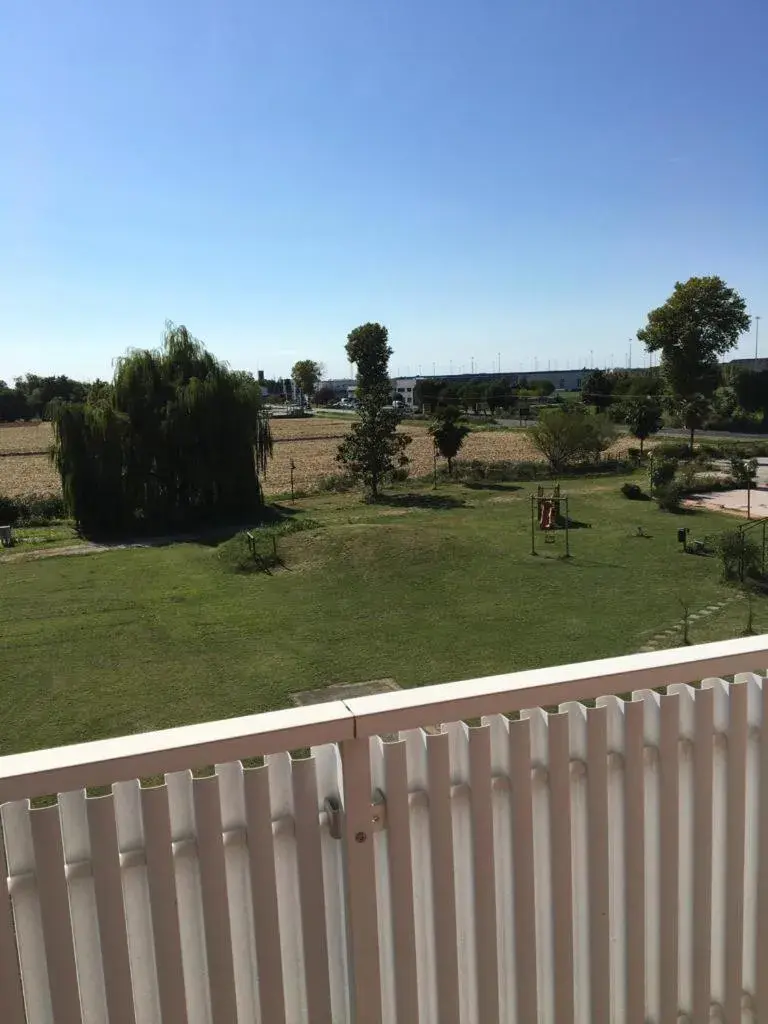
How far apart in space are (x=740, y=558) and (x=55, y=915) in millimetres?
13631

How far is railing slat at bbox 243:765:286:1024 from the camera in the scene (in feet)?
4.62

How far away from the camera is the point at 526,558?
15750 millimetres

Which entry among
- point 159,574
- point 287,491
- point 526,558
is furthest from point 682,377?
point 159,574

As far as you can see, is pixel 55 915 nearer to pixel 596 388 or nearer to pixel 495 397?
pixel 596 388

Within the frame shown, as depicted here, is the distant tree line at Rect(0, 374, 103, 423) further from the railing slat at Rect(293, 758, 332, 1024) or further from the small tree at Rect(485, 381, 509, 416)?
the railing slat at Rect(293, 758, 332, 1024)

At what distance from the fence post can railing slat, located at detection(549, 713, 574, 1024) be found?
0.37 meters

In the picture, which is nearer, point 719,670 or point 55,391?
point 719,670

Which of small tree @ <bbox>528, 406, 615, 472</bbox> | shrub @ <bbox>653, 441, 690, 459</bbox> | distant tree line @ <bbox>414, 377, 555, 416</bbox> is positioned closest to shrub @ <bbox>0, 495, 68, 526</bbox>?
small tree @ <bbox>528, 406, 615, 472</bbox>

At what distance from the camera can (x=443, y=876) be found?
1.53 m

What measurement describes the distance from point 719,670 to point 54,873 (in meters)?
1.32

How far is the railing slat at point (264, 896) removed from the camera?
1.41 m

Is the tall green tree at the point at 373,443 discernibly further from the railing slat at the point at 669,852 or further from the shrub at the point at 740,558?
the railing slat at the point at 669,852

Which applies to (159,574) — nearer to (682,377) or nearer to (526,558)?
(526,558)

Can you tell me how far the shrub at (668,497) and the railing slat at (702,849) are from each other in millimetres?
19949
